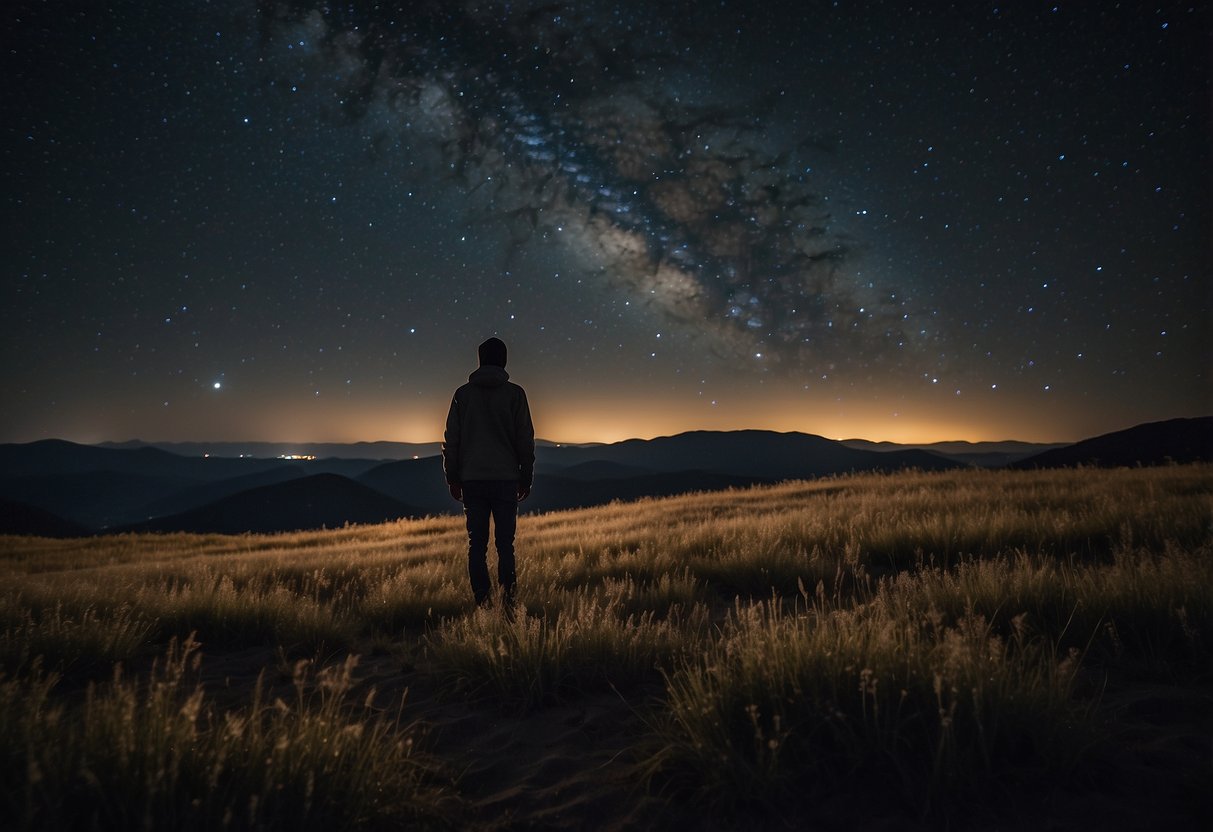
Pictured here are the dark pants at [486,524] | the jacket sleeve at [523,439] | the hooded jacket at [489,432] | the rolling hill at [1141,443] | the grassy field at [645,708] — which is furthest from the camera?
the rolling hill at [1141,443]

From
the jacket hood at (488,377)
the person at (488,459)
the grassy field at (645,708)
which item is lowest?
the grassy field at (645,708)

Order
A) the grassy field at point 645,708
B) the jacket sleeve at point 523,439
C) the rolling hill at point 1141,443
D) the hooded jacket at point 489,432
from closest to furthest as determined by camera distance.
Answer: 1. the grassy field at point 645,708
2. the hooded jacket at point 489,432
3. the jacket sleeve at point 523,439
4. the rolling hill at point 1141,443

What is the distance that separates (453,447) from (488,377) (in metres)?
0.83

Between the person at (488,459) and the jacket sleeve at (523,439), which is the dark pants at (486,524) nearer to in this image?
the person at (488,459)

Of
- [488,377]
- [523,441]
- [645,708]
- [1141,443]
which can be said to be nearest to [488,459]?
[523,441]

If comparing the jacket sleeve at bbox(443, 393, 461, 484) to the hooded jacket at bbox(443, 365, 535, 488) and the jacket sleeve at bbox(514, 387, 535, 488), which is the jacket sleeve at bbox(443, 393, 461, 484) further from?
the jacket sleeve at bbox(514, 387, 535, 488)

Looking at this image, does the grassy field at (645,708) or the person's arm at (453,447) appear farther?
the person's arm at (453,447)

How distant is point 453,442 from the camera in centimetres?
575

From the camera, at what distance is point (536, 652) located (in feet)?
10.9

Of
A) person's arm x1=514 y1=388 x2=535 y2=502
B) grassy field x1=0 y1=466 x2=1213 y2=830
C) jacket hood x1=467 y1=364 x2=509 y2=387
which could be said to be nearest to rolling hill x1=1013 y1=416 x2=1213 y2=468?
grassy field x1=0 y1=466 x2=1213 y2=830

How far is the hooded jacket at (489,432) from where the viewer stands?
5594 millimetres

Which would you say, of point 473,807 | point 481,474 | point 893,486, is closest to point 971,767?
point 473,807

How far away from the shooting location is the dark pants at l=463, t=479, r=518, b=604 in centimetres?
547

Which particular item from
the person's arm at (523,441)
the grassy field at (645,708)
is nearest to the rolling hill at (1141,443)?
the grassy field at (645,708)
